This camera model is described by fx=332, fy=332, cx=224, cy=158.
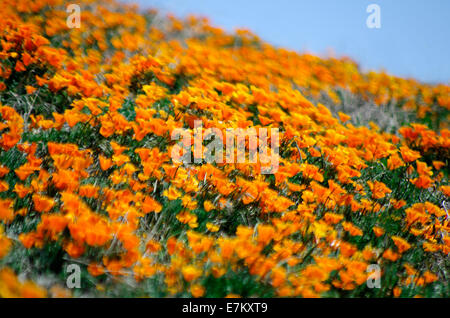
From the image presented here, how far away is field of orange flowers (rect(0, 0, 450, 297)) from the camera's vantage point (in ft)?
4.66

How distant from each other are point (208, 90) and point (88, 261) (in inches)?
A: 75.1

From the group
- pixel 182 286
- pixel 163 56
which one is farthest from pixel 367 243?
pixel 163 56

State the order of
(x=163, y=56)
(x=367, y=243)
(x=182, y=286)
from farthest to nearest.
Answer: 1. (x=163, y=56)
2. (x=367, y=243)
3. (x=182, y=286)

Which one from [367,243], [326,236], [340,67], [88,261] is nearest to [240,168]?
[326,236]

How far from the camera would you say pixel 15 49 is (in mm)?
3006

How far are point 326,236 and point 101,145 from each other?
1.67m

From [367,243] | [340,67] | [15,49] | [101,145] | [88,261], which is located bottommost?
[367,243]

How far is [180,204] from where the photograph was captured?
1.96 m

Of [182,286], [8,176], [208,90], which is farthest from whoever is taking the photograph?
[208,90]

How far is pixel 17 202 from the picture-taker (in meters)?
1.69

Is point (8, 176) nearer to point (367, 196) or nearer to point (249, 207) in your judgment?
point (249, 207)

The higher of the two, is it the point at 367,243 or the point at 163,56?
the point at 163,56

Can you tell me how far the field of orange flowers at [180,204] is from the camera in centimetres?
142

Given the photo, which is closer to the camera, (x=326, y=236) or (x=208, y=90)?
(x=326, y=236)
